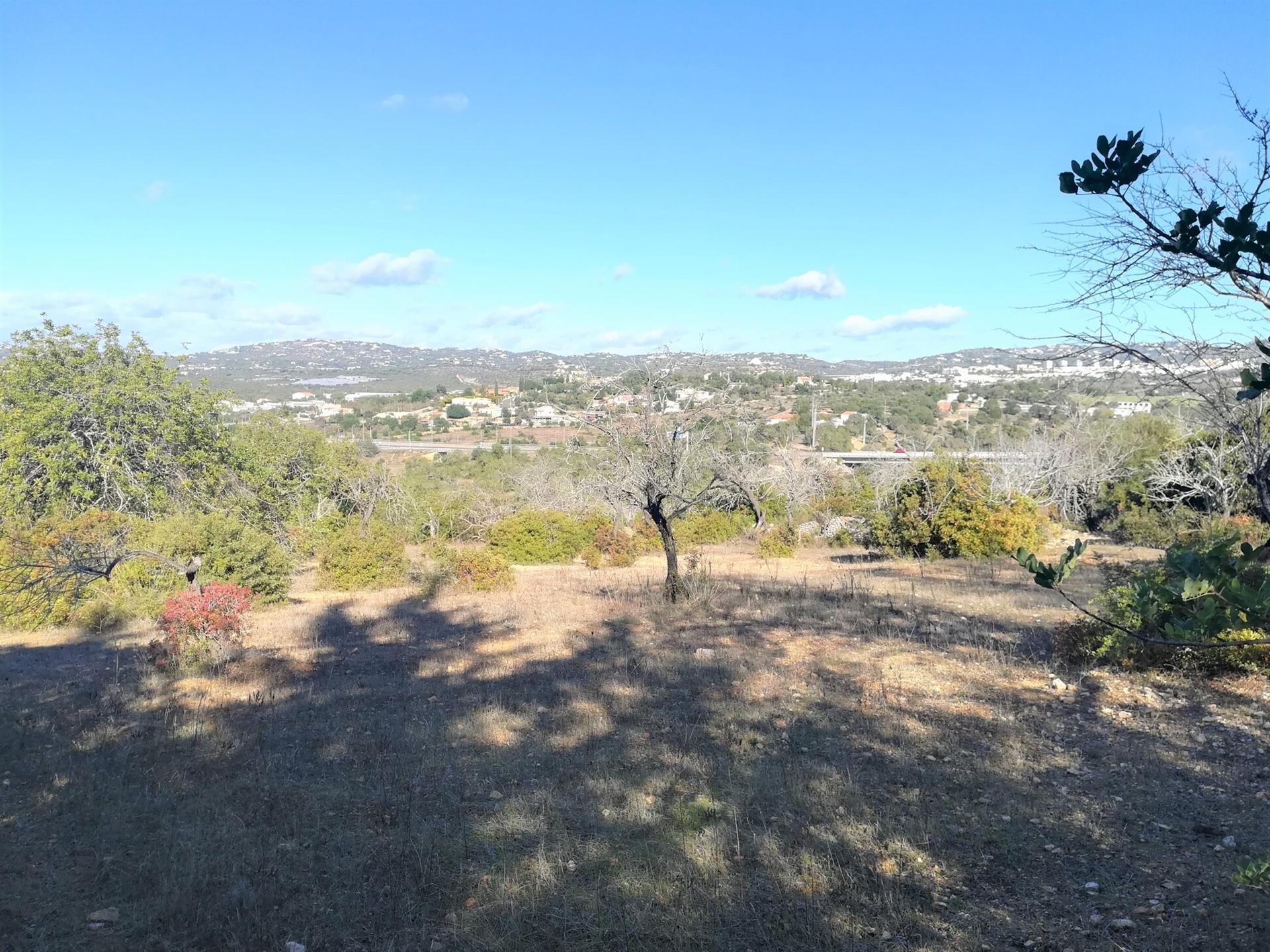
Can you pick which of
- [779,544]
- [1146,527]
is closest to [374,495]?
[779,544]

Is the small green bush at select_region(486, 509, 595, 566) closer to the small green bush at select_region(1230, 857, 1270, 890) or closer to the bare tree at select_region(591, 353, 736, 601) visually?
the bare tree at select_region(591, 353, 736, 601)

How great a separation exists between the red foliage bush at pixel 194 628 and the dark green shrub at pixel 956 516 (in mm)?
12886

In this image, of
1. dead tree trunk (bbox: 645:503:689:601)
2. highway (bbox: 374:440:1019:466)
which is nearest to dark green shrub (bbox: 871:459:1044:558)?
highway (bbox: 374:440:1019:466)

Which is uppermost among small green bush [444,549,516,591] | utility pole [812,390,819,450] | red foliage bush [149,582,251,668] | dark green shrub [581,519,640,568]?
utility pole [812,390,819,450]

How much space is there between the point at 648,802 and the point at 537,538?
56.3 ft

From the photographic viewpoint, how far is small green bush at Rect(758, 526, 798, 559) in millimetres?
19438

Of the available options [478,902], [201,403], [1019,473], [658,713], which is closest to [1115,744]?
[658,713]

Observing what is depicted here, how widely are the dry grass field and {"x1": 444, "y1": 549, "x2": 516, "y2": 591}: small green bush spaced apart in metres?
6.07

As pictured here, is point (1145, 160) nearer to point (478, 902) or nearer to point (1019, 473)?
point (478, 902)

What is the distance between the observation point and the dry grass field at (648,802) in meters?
3.51

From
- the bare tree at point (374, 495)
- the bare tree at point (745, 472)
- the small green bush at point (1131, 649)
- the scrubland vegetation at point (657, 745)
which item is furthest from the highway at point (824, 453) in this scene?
the bare tree at point (374, 495)

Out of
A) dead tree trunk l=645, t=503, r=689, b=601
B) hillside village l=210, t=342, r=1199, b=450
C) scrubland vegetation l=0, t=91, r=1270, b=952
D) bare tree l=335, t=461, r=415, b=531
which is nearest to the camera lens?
scrubland vegetation l=0, t=91, r=1270, b=952

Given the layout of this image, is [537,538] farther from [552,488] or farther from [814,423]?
[814,423]

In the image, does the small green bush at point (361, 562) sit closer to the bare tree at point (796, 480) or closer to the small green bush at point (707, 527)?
the small green bush at point (707, 527)
